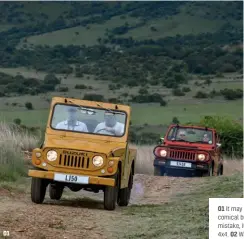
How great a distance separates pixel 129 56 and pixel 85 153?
78.4 m

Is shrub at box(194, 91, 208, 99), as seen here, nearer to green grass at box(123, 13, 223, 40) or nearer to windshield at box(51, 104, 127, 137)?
green grass at box(123, 13, 223, 40)

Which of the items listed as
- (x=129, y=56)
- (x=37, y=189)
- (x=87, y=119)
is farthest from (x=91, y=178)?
(x=129, y=56)

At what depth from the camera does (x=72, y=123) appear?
15.0m

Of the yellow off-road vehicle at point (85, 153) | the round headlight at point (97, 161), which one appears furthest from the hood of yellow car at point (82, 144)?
the round headlight at point (97, 161)

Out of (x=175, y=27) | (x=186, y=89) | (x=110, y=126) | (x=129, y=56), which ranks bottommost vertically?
(x=110, y=126)

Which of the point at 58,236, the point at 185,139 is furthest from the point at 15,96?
the point at 58,236

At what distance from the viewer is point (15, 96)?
46.5 m

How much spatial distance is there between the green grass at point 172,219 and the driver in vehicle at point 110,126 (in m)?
1.42

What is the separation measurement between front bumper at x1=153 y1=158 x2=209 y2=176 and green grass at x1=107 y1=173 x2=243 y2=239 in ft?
14.2

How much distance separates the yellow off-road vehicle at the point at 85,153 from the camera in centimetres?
1377

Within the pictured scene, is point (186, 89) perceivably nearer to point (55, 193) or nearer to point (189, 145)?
point (189, 145)

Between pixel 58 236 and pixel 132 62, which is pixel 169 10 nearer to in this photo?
pixel 132 62

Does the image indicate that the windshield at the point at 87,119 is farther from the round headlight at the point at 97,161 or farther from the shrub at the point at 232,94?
the shrub at the point at 232,94

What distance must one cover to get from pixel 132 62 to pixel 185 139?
217 ft
